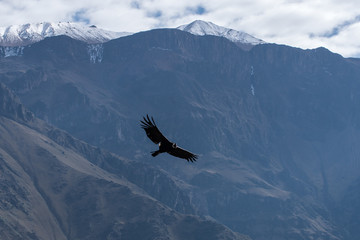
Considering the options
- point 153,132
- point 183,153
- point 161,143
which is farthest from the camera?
point 183,153

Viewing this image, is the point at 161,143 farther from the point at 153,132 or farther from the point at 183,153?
the point at 183,153

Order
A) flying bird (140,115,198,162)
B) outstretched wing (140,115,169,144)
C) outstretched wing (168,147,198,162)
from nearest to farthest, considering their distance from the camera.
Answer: outstretched wing (140,115,169,144), flying bird (140,115,198,162), outstretched wing (168,147,198,162)

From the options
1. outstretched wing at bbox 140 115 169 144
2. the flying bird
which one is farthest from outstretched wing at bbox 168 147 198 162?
outstretched wing at bbox 140 115 169 144

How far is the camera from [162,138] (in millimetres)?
67000

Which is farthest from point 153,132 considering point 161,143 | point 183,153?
point 183,153

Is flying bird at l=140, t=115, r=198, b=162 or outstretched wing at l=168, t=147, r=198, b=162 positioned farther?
outstretched wing at l=168, t=147, r=198, b=162

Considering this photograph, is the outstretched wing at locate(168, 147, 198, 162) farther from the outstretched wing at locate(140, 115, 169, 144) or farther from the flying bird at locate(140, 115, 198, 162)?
the outstretched wing at locate(140, 115, 169, 144)

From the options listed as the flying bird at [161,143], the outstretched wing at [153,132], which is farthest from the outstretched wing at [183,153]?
the outstretched wing at [153,132]

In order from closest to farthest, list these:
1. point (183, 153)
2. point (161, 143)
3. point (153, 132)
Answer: point (153, 132) → point (161, 143) → point (183, 153)

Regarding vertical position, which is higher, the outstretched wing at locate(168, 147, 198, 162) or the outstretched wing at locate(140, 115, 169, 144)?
the outstretched wing at locate(140, 115, 169, 144)

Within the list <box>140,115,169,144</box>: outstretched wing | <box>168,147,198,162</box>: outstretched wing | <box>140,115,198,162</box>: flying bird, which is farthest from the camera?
<box>168,147,198,162</box>: outstretched wing

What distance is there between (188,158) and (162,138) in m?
3.37

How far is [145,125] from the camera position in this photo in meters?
67.2

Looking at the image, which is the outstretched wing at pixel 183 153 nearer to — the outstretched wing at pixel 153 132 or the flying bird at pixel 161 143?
the flying bird at pixel 161 143
